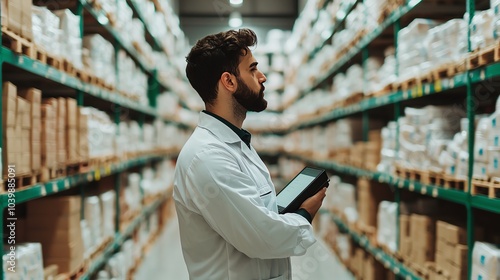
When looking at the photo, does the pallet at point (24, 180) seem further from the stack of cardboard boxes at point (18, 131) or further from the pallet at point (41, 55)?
the pallet at point (41, 55)

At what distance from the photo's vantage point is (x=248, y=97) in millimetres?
2498

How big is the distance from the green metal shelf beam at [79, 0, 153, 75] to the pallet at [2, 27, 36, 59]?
118cm

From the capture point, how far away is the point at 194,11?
13.6 meters

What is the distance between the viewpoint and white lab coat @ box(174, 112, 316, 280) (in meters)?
2.10

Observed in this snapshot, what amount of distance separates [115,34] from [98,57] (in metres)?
0.58

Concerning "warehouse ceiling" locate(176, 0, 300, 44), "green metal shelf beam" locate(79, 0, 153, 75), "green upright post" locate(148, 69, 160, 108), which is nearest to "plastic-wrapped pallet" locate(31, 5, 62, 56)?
"green metal shelf beam" locate(79, 0, 153, 75)

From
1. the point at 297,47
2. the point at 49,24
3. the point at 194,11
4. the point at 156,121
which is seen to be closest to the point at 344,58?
the point at 156,121

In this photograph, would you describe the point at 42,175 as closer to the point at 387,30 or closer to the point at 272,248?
the point at 272,248

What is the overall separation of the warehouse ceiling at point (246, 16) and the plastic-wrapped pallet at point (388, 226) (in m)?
9.65

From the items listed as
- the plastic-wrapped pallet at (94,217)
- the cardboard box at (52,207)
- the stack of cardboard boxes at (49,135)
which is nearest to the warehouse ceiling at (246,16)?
the plastic-wrapped pallet at (94,217)

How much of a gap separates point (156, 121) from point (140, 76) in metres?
1.49

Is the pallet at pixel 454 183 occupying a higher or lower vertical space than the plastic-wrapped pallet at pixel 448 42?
lower

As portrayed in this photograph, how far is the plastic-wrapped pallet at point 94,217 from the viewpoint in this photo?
4207 millimetres

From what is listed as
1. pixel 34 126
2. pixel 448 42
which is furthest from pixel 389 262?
pixel 34 126
